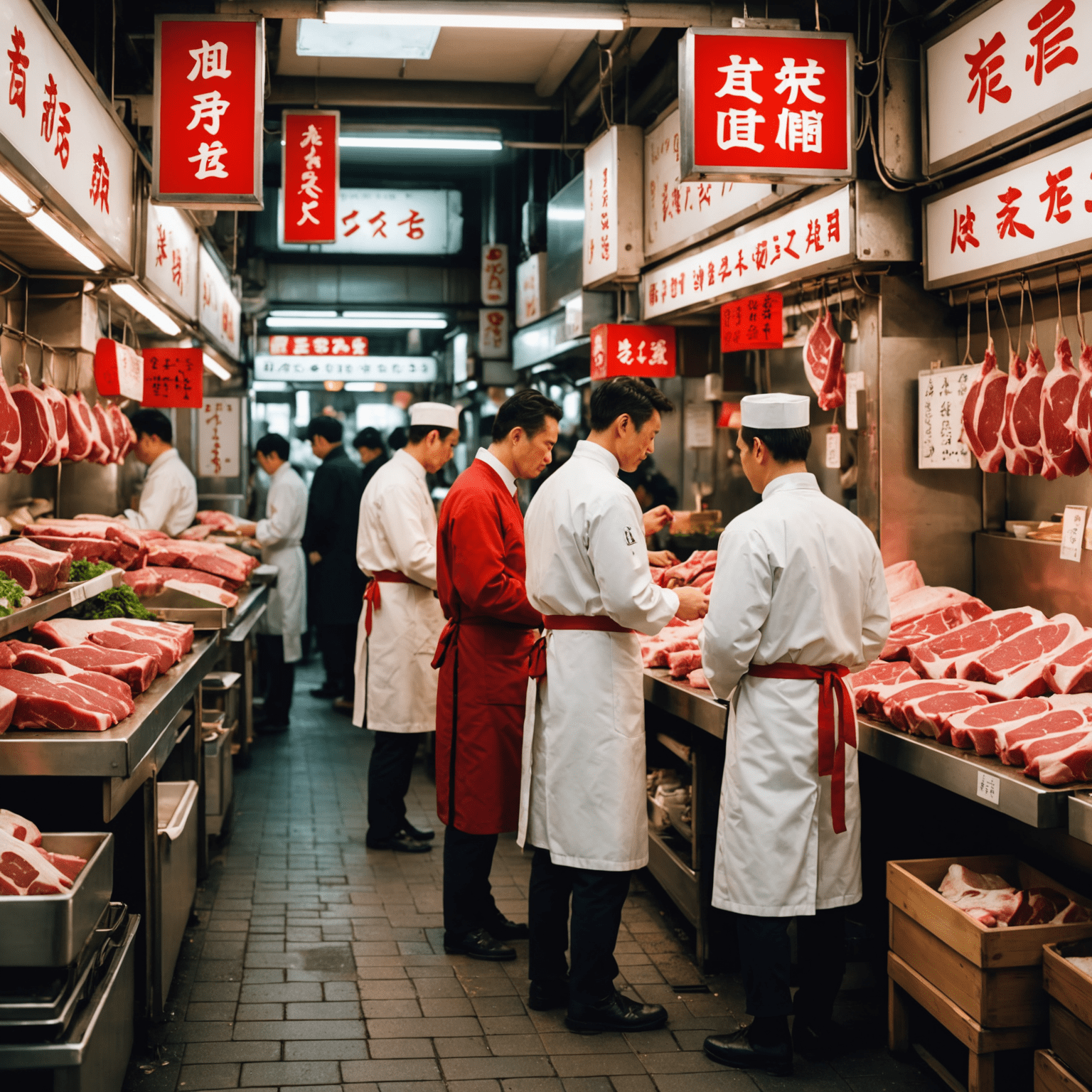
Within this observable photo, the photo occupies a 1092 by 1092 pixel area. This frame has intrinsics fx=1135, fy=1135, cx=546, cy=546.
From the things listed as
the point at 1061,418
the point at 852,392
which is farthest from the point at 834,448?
the point at 1061,418

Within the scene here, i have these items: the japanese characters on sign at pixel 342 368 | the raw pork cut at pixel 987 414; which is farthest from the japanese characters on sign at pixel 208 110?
the japanese characters on sign at pixel 342 368

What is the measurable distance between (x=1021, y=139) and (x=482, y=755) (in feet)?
10.5

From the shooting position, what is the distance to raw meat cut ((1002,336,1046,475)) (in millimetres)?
4523

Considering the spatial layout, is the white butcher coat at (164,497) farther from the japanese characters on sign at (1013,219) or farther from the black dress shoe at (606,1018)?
the japanese characters on sign at (1013,219)

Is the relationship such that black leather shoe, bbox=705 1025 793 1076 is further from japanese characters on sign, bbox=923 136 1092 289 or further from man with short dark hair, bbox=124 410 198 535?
man with short dark hair, bbox=124 410 198 535

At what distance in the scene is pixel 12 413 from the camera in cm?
504

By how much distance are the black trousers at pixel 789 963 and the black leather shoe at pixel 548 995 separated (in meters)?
0.79

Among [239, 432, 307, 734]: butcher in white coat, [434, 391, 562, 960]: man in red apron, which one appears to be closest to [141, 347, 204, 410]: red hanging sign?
[239, 432, 307, 734]: butcher in white coat

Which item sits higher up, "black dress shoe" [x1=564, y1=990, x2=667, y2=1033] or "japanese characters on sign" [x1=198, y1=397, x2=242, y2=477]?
"japanese characters on sign" [x1=198, y1=397, x2=242, y2=477]

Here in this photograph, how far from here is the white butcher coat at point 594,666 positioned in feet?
12.7

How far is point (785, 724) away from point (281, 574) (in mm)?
6901

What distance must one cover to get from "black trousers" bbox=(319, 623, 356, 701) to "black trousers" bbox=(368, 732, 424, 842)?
394 cm

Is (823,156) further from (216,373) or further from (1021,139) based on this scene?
(216,373)

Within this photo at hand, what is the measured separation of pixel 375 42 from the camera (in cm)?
780
